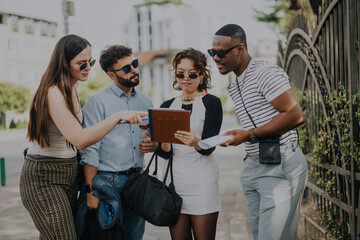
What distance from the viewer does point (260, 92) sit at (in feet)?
8.93

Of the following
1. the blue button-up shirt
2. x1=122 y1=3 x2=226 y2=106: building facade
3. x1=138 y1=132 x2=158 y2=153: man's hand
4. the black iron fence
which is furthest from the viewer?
x1=122 y1=3 x2=226 y2=106: building facade

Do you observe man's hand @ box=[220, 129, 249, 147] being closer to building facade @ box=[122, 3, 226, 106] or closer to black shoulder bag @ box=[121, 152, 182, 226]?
black shoulder bag @ box=[121, 152, 182, 226]

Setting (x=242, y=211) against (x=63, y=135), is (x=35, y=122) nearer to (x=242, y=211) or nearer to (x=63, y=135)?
(x=63, y=135)

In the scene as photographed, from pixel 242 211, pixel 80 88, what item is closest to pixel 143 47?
pixel 80 88

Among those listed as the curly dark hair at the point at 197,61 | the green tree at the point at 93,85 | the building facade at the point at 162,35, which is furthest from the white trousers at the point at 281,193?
the building facade at the point at 162,35

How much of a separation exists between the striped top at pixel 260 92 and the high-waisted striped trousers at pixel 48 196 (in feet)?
4.20

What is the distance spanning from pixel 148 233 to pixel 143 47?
337 ft

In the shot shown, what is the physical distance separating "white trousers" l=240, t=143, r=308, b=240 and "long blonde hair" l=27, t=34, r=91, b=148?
1.35 meters

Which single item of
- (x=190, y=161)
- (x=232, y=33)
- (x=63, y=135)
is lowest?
(x=190, y=161)

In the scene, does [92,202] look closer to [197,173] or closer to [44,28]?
[197,173]

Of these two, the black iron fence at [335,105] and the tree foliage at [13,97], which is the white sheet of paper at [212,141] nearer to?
the black iron fence at [335,105]

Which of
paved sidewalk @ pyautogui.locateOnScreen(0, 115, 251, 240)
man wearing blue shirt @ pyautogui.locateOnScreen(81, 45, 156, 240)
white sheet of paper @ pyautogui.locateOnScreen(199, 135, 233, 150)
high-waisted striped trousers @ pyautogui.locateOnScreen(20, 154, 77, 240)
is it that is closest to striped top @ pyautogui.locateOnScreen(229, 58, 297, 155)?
white sheet of paper @ pyautogui.locateOnScreen(199, 135, 233, 150)

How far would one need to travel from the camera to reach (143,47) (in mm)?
105938

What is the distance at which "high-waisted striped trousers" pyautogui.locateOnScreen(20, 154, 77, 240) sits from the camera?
8.98ft
